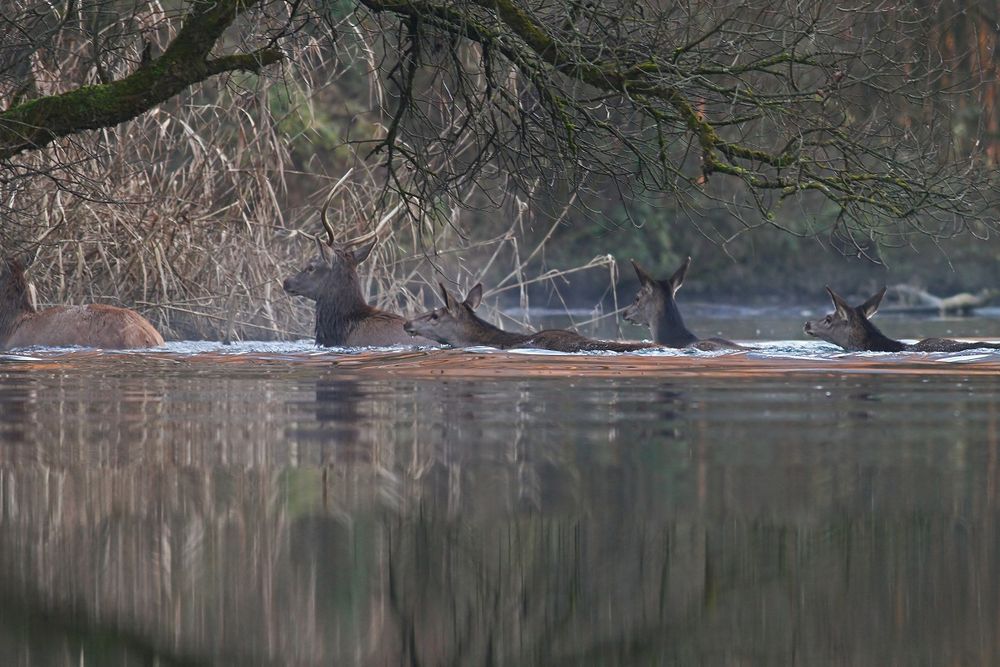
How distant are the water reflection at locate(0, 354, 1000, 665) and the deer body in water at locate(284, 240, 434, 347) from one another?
7.54m

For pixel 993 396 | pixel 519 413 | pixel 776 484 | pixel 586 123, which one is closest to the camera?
pixel 776 484

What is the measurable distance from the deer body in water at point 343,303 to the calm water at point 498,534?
6751 millimetres

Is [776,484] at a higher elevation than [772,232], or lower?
lower

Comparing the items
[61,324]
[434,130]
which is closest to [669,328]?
[434,130]

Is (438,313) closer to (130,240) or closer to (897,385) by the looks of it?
(130,240)

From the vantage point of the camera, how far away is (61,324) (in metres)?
14.6

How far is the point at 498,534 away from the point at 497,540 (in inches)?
3.4

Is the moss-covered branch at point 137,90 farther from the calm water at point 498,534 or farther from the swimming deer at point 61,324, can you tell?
the calm water at point 498,534

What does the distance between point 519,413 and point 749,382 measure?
109 inches

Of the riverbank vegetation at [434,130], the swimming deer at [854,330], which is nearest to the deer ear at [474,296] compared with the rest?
the riverbank vegetation at [434,130]

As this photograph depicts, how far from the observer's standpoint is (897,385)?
10.7 metres

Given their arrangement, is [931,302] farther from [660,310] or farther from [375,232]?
[375,232]

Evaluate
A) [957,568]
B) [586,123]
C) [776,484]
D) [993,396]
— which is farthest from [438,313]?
[957,568]

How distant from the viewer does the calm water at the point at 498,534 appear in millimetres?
3850
